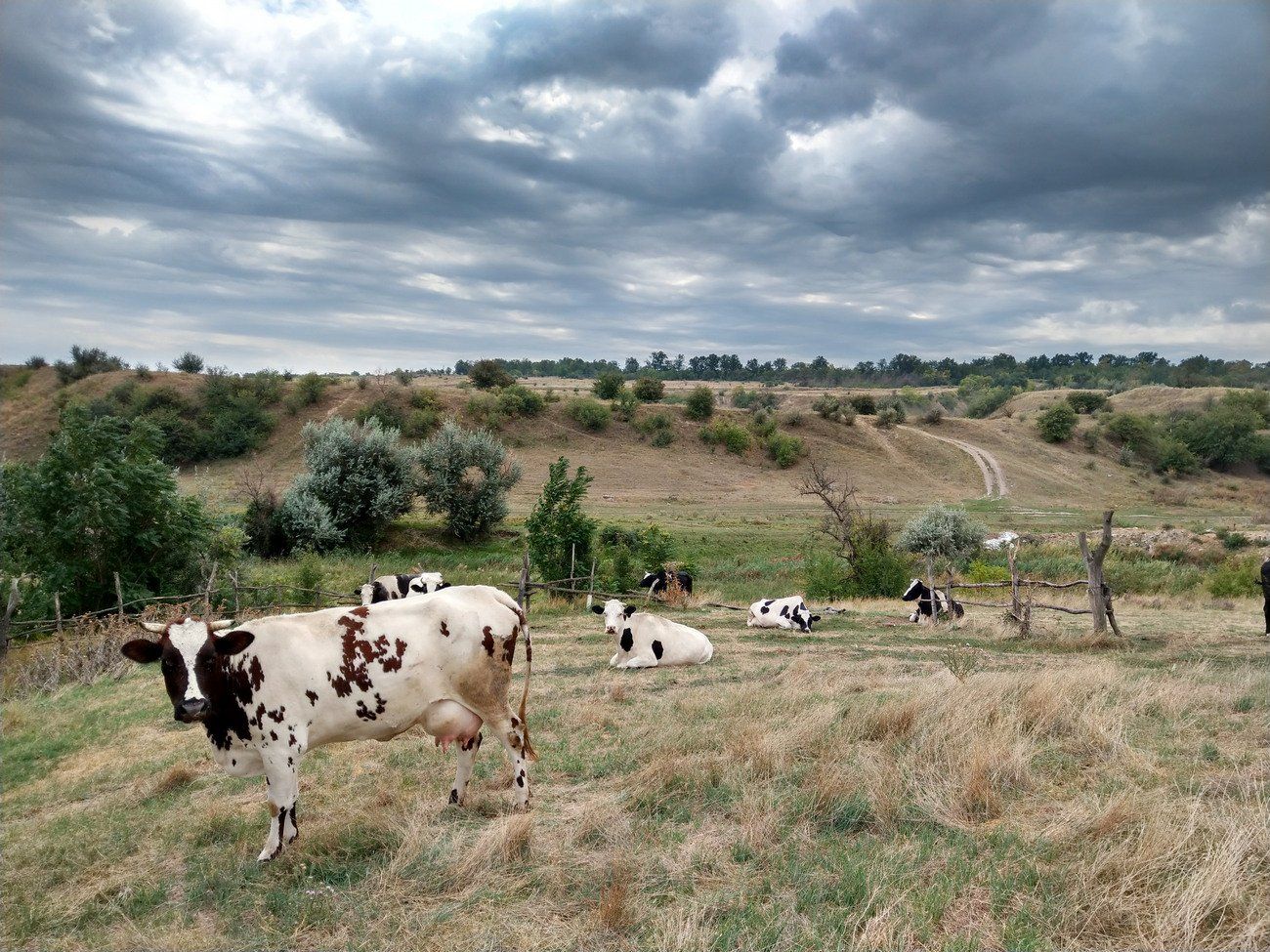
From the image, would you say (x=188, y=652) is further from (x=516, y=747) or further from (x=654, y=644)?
(x=654, y=644)

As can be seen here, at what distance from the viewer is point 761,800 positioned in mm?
5742

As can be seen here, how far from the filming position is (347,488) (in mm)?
34188

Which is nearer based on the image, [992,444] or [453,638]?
[453,638]

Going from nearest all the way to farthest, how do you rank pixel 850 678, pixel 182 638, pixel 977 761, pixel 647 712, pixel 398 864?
pixel 398 864
pixel 182 638
pixel 977 761
pixel 647 712
pixel 850 678

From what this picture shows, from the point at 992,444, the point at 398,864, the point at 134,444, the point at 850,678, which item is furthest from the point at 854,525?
the point at 992,444

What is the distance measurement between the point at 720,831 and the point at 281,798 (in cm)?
317

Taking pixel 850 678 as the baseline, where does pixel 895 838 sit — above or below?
above

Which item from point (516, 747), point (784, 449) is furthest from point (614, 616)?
point (784, 449)

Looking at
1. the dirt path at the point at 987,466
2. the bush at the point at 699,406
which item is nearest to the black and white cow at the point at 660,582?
the dirt path at the point at 987,466

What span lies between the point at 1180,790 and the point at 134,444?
66.7 ft

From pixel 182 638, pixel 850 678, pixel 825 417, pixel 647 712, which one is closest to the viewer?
pixel 182 638

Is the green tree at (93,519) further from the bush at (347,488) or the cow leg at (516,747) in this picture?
the cow leg at (516,747)

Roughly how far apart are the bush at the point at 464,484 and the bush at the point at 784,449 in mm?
34116

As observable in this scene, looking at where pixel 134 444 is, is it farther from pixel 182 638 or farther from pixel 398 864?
pixel 398 864
